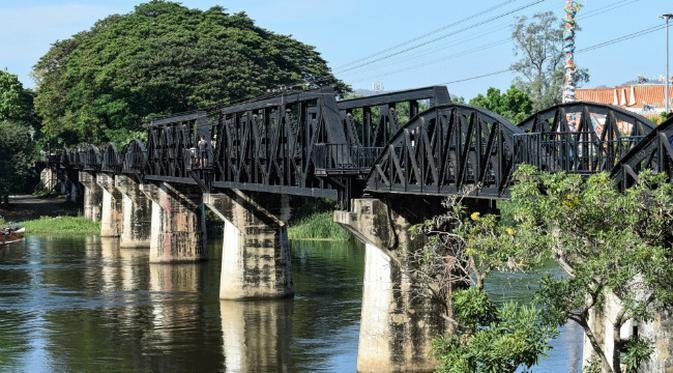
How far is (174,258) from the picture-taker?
83.0 meters

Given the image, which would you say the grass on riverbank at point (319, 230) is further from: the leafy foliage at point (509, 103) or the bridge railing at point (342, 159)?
the bridge railing at point (342, 159)

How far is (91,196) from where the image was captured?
124 meters

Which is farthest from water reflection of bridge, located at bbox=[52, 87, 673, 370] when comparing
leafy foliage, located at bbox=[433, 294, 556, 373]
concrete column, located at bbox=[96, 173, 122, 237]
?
concrete column, located at bbox=[96, 173, 122, 237]

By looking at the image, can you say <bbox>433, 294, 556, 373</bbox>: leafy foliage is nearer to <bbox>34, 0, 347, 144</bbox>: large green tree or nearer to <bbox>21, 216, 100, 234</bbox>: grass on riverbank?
<bbox>34, 0, 347, 144</bbox>: large green tree

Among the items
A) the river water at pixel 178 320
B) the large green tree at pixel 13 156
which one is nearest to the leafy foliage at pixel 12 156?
the large green tree at pixel 13 156

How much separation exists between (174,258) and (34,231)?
3677 centimetres

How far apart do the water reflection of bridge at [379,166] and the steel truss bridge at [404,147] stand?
0.18 ft

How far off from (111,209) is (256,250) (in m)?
52.8

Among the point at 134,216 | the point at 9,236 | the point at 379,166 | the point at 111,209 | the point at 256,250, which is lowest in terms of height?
the point at 256,250

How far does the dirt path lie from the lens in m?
126

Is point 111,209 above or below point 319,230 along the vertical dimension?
above

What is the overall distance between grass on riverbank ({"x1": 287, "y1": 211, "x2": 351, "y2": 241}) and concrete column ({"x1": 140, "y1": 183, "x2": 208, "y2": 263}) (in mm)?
14440

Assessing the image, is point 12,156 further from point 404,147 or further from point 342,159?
point 404,147

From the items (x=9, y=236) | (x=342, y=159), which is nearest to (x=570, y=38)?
(x=342, y=159)
